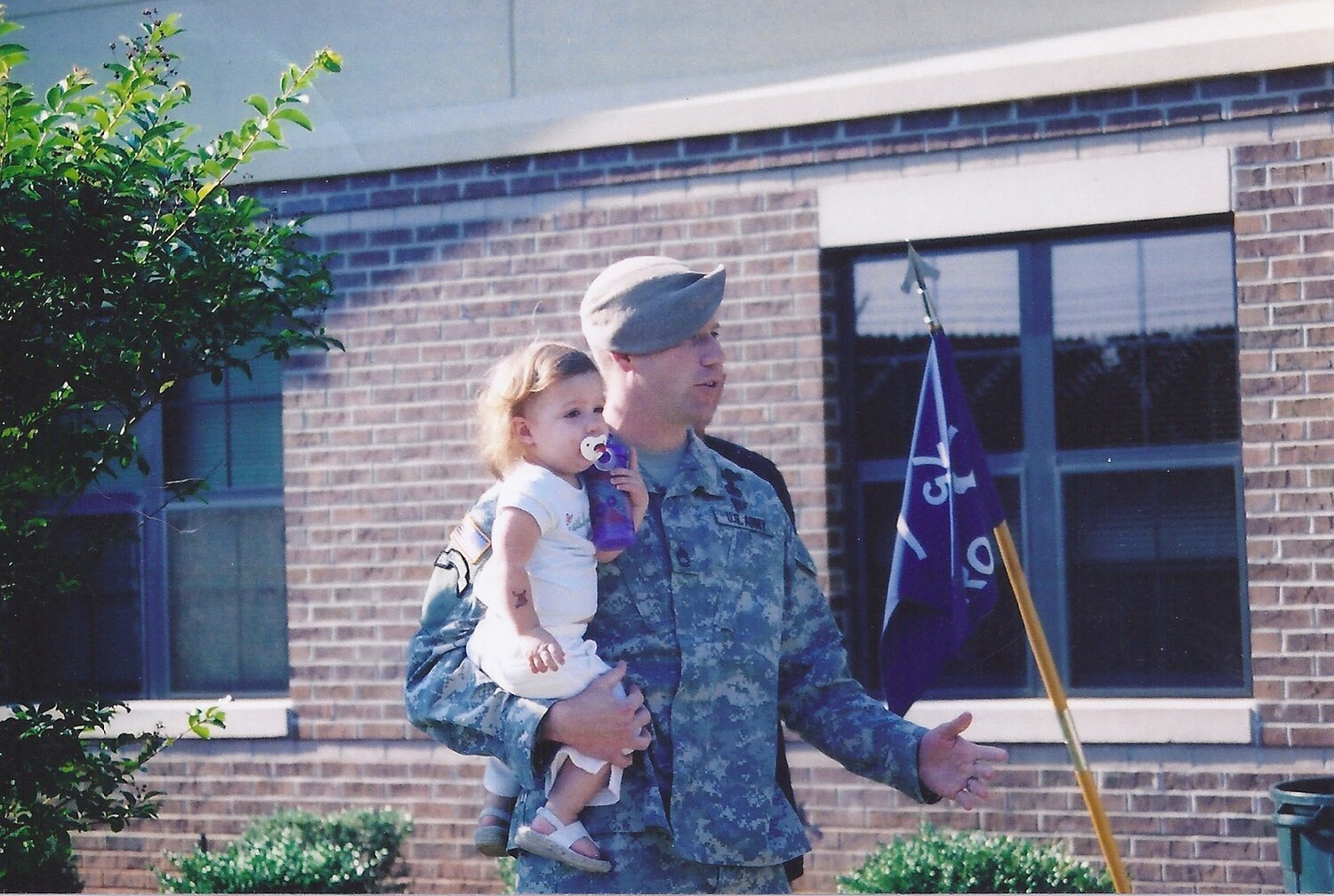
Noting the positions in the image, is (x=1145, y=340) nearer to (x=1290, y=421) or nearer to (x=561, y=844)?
(x=1290, y=421)

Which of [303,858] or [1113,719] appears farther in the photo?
[303,858]

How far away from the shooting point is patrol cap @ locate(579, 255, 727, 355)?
126 inches

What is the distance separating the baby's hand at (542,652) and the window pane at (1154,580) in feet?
13.5

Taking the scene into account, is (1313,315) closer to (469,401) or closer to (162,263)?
(469,401)

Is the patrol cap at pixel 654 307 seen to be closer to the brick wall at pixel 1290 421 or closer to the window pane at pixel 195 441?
the brick wall at pixel 1290 421

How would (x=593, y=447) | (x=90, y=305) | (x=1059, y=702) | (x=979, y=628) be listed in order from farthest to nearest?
1. (x=979, y=628)
2. (x=1059, y=702)
3. (x=90, y=305)
4. (x=593, y=447)

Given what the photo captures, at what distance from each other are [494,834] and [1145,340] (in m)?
4.16

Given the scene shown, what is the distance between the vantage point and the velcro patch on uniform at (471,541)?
3096 mm

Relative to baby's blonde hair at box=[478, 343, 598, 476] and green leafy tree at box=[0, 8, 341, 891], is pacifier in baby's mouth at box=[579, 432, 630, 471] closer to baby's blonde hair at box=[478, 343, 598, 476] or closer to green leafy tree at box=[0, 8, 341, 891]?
baby's blonde hair at box=[478, 343, 598, 476]

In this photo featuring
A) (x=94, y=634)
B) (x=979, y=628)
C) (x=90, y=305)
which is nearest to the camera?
(x=90, y=305)

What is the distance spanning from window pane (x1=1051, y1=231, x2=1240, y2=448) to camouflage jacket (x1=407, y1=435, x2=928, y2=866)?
361cm

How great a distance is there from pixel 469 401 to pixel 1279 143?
11.5ft

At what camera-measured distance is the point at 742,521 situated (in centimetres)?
326

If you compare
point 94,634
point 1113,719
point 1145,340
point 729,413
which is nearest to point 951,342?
point 1145,340
